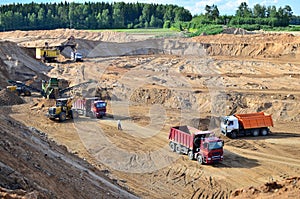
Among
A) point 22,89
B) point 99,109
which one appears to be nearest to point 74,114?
point 99,109

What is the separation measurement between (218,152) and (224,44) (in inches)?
1775

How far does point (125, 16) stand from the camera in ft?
398

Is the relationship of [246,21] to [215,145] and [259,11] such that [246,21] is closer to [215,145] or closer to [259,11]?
[259,11]

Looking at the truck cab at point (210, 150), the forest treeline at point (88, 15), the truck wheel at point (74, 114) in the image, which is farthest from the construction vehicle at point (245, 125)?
the forest treeline at point (88, 15)

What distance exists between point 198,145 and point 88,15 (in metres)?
93.6

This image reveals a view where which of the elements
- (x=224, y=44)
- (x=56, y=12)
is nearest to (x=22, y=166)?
(x=224, y=44)

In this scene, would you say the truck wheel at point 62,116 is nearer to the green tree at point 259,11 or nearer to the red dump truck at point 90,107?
the red dump truck at point 90,107

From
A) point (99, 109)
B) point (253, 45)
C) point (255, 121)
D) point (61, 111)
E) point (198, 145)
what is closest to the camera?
point (198, 145)

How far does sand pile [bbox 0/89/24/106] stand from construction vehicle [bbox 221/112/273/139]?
1872cm

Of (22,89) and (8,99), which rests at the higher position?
(22,89)

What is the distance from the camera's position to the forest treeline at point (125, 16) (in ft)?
307

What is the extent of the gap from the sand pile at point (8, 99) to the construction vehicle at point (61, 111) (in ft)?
23.2

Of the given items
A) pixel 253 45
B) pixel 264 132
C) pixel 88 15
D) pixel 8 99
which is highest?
pixel 88 15

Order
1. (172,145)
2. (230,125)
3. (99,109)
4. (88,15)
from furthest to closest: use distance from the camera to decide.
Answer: (88,15) < (99,109) < (230,125) < (172,145)
